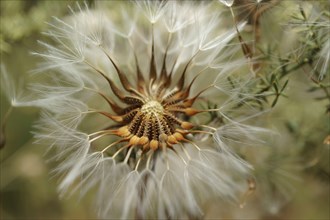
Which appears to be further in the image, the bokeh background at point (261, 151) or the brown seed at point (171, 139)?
the bokeh background at point (261, 151)

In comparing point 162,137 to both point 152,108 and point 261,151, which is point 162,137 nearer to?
point 152,108

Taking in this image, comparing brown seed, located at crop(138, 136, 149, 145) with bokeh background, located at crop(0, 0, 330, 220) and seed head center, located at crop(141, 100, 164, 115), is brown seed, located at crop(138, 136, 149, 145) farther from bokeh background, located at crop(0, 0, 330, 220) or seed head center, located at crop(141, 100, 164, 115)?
bokeh background, located at crop(0, 0, 330, 220)

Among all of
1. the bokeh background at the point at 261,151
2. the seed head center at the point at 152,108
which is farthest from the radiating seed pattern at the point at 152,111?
the bokeh background at the point at 261,151

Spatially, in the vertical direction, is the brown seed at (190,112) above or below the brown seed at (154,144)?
above

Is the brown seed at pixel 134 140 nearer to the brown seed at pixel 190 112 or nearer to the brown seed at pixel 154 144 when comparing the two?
the brown seed at pixel 154 144

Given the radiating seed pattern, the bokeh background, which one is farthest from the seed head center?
the bokeh background
